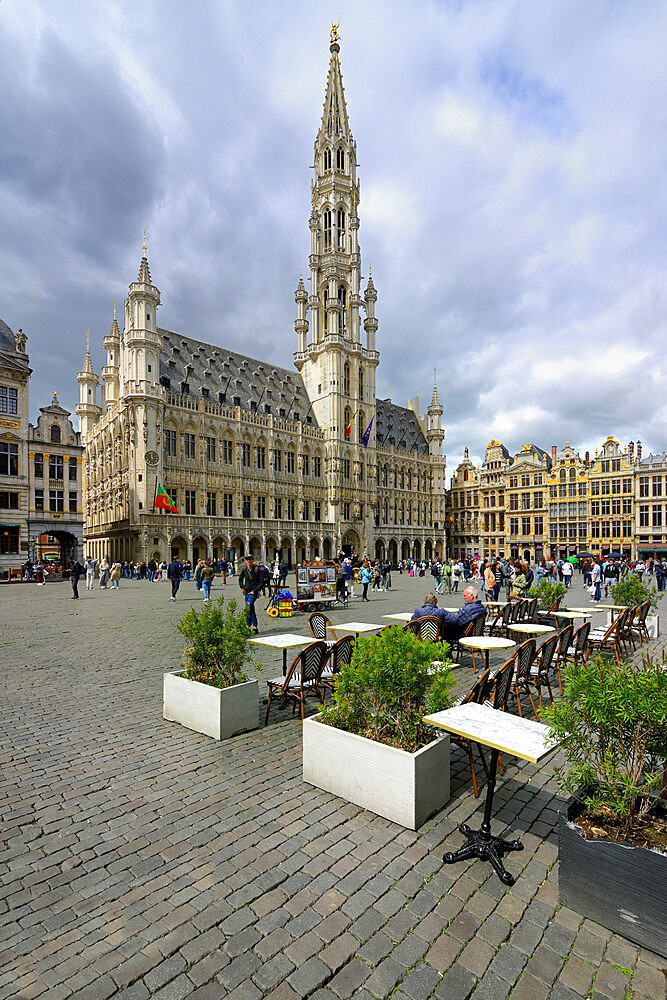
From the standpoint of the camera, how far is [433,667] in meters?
4.07

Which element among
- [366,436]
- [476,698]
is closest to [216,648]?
[476,698]

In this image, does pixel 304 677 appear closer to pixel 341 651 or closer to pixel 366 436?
pixel 341 651

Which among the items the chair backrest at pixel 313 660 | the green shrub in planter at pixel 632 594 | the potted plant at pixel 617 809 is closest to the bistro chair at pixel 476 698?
the potted plant at pixel 617 809

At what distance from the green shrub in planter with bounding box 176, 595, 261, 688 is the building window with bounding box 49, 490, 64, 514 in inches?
1552

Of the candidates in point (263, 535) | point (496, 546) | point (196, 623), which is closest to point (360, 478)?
point (263, 535)

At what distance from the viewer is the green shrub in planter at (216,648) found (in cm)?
531

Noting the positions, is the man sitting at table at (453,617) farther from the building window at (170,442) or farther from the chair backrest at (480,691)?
the building window at (170,442)

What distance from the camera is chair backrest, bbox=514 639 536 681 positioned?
220 inches

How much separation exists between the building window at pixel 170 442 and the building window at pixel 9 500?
11.8 metres

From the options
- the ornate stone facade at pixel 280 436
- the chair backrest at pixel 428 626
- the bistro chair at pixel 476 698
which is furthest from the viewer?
the ornate stone facade at pixel 280 436

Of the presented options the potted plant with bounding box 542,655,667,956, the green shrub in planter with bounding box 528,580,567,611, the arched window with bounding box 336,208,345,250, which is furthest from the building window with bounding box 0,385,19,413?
the arched window with bounding box 336,208,345,250

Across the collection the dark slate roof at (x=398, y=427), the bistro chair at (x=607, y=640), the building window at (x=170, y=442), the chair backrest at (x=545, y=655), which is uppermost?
the dark slate roof at (x=398, y=427)

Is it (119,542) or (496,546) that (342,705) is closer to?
(119,542)

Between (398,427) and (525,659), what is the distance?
2656 inches
